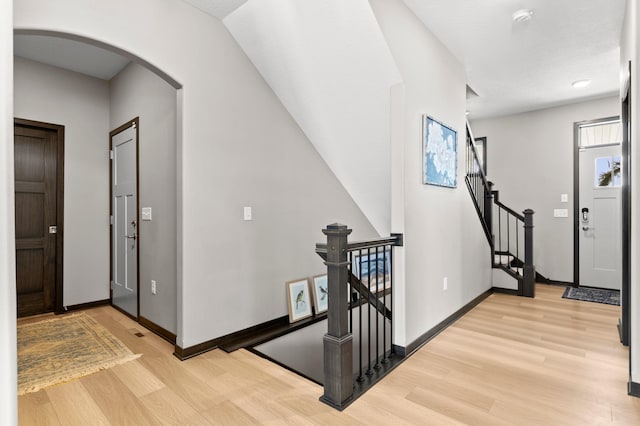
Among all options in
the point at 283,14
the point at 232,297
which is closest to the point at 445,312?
the point at 232,297

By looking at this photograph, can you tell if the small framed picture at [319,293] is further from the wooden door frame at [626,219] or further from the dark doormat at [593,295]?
the dark doormat at [593,295]

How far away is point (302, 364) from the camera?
3.18 m

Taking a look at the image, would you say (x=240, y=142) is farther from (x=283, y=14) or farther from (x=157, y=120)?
(x=283, y=14)

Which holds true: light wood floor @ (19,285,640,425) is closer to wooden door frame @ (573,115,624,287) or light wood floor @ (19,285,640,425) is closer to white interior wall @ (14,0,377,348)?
white interior wall @ (14,0,377,348)

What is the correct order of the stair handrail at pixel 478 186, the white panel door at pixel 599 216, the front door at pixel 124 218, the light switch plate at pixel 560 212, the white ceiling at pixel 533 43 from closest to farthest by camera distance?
the white ceiling at pixel 533 43 → the front door at pixel 124 218 → the stair handrail at pixel 478 186 → the white panel door at pixel 599 216 → the light switch plate at pixel 560 212

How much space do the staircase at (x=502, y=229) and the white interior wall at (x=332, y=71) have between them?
53.4 inches

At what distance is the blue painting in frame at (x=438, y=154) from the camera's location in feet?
9.20

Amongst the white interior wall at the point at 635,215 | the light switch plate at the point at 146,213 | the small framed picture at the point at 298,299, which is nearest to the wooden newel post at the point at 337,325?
the small framed picture at the point at 298,299

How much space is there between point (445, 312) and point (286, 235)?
1.71 meters

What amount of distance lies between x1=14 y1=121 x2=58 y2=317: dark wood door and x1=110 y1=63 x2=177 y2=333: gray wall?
111cm

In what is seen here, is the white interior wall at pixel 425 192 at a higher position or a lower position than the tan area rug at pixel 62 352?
higher

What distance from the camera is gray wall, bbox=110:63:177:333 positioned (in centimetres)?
285

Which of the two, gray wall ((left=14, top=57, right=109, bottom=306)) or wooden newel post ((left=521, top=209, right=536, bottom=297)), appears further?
wooden newel post ((left=521, top=209, right=536, bottom=297))

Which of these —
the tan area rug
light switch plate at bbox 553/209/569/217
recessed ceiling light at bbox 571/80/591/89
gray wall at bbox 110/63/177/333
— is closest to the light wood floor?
the tan area rug
